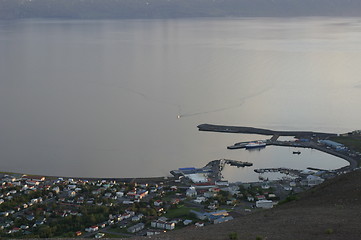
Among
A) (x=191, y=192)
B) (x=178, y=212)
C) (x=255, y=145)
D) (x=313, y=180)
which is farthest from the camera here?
(x=255, y=145)

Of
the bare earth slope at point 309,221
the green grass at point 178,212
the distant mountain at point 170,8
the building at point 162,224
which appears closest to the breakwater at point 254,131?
the green grass at point 178,212

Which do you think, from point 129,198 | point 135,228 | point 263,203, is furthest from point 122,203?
point 263,203

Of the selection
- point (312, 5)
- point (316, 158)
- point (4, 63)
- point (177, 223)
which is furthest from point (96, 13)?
point (177, 223)

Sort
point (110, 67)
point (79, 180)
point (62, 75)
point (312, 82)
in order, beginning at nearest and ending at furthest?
point (79, 180)
point (312, 82)
point (62, 75)
point (110, 67)

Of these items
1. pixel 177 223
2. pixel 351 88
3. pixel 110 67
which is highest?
pixel 110 67

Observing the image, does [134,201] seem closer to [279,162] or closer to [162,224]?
[162,224]

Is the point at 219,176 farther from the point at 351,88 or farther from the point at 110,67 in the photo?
the point at 110,67
